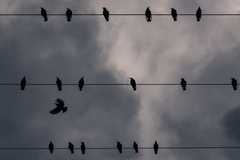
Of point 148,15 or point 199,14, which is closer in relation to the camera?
point 199,14

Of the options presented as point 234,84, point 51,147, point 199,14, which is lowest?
point 51,147

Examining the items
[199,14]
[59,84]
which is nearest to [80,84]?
[59,84]

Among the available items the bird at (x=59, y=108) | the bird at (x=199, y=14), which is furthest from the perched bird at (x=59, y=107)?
the bird at (x=199, y=14)

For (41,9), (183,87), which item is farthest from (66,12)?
(183,87)

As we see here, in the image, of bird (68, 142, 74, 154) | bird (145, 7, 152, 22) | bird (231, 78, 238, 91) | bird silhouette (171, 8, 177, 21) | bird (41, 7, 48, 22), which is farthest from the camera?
bird (68, 142, 74, 154)

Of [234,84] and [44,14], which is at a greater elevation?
[44,14]

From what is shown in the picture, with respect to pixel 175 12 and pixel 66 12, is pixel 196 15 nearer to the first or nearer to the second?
pixel 175 12

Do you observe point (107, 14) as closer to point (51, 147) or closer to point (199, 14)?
point (199, 14)

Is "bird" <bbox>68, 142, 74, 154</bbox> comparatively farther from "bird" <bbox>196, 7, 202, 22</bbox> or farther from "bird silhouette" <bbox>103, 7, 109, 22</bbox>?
"bird" <bbox>196, 7, 202, 22</bbox>

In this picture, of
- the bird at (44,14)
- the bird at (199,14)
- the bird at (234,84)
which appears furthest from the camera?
the bird at (234,84)

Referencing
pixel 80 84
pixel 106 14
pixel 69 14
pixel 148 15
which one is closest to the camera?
pixel 106 14

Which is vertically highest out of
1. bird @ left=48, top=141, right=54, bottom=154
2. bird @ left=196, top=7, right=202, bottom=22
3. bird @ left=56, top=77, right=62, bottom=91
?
bird @ left=196, top=7, right=202, bottom=22

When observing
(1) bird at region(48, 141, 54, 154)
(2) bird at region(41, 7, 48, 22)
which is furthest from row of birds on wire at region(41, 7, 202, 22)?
(1) bird at region(48, 141, 54, 154)

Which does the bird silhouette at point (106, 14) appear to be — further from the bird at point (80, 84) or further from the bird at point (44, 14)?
the bird at point (80, 84)
